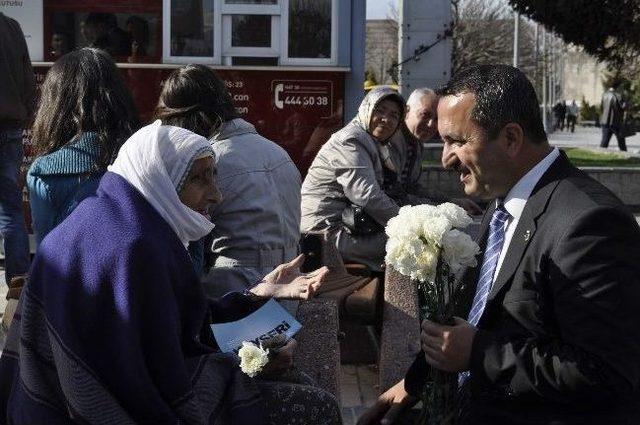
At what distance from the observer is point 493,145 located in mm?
2891

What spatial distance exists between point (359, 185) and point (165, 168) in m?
3.04

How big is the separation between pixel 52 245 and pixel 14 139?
439 cm

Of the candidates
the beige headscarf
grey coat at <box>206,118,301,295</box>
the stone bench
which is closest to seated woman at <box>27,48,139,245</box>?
grey coat at <box>206,118,301,295</box>

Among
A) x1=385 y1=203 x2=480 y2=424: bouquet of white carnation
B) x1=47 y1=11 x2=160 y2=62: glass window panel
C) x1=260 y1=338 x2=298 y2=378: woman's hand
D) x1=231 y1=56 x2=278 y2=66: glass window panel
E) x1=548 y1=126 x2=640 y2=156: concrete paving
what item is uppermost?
x1=47 y1=11 x2=160 y2=62: glass window panel

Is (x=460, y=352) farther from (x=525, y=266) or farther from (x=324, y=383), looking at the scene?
(x=324, y=383)

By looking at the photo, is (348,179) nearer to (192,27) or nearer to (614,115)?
(192,27)

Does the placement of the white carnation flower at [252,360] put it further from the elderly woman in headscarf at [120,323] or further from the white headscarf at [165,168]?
the white headscarf at [165,168]

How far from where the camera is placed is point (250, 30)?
343 inches

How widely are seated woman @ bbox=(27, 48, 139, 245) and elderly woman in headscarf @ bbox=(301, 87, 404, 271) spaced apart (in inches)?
78.1

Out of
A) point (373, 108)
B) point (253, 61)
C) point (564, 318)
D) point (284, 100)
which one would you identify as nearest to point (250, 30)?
point (253, 61)

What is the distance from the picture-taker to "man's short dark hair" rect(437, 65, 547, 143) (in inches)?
113

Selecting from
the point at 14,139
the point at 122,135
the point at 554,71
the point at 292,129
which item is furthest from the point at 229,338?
the point at 554,71

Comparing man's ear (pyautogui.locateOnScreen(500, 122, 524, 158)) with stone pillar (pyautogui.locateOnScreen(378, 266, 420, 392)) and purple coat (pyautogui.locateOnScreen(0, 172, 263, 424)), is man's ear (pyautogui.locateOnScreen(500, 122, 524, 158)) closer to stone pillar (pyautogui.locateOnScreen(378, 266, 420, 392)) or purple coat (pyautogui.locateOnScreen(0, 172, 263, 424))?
purple coat (pyautogui.locateOnScreen(0, 172, 263, 424))

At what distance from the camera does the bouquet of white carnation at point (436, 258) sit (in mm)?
3008
